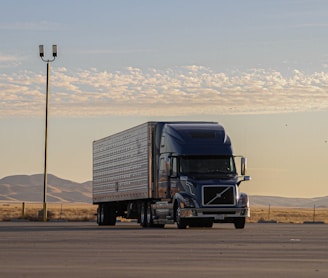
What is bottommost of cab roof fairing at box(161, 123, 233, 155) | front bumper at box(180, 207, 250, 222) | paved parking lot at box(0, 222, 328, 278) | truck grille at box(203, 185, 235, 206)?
paved parking lot at box(0, 222, 328, 278)

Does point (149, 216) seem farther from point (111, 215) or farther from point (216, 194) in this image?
point (111, 215)

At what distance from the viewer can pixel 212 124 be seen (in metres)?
44.9

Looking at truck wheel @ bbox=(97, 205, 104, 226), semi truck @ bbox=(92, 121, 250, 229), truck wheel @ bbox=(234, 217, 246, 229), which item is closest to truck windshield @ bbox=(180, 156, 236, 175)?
semi truck @ bbox=(92, 121, 250, 229)

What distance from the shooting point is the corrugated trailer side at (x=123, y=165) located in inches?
1836

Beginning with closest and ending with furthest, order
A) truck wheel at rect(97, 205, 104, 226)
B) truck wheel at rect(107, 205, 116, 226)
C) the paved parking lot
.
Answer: the paved parking lot
truck wheel at rect(107, 205, 116, 226)
truck wheel at rect(97, 205, 104, 226)

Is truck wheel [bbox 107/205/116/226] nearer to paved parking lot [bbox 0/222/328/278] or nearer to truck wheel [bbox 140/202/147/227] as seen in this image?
truck wheel [bbox 140/202/147/227]

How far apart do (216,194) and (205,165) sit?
1132 mm

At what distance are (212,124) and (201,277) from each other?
90.3 feet

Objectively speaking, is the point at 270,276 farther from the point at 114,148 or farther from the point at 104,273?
the point at 114,148

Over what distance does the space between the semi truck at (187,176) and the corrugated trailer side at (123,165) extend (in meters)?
0.04

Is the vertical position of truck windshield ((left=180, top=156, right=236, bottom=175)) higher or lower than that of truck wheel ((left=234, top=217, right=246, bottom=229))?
higher

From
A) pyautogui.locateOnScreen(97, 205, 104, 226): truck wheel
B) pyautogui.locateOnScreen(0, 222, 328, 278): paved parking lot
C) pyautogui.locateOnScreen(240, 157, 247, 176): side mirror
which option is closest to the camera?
pyautogui.locateOnScreen(0, 222, 328, 278): paved parking lot

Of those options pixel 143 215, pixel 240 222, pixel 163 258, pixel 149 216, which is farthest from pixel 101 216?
pixel 163 258

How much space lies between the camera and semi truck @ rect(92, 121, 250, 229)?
43781 mm
